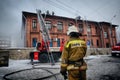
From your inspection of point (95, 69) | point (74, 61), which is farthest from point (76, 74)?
point (95, 69)

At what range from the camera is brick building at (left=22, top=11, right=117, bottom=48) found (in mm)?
23247

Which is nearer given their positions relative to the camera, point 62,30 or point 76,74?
point 76,74

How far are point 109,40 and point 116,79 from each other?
30.4 metres

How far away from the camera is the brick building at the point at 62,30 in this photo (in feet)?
76.3

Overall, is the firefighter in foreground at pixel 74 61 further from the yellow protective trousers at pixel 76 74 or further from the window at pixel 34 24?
the window at pixel 34 24

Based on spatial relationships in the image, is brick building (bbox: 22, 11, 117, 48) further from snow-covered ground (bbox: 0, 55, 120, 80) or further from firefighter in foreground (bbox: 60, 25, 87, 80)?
firefighter in foreground (bbox: 60, 25, 87, 80)

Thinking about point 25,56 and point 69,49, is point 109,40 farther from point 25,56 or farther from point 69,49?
point 69,49

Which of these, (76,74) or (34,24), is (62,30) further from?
(76,74)

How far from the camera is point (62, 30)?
27.1m

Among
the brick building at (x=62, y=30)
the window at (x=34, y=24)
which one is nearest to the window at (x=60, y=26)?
the brick building at (x=62, y=30)

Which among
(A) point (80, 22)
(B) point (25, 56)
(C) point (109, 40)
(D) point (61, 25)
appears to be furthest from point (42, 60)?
(C) point (109, 40)

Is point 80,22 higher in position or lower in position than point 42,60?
higher

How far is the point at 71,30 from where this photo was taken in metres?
3.01

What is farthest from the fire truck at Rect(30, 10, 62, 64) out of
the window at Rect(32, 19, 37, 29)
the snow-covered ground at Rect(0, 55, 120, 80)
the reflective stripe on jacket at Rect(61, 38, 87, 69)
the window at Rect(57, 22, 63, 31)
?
the window at Rect(57, 22, 63, 31)
